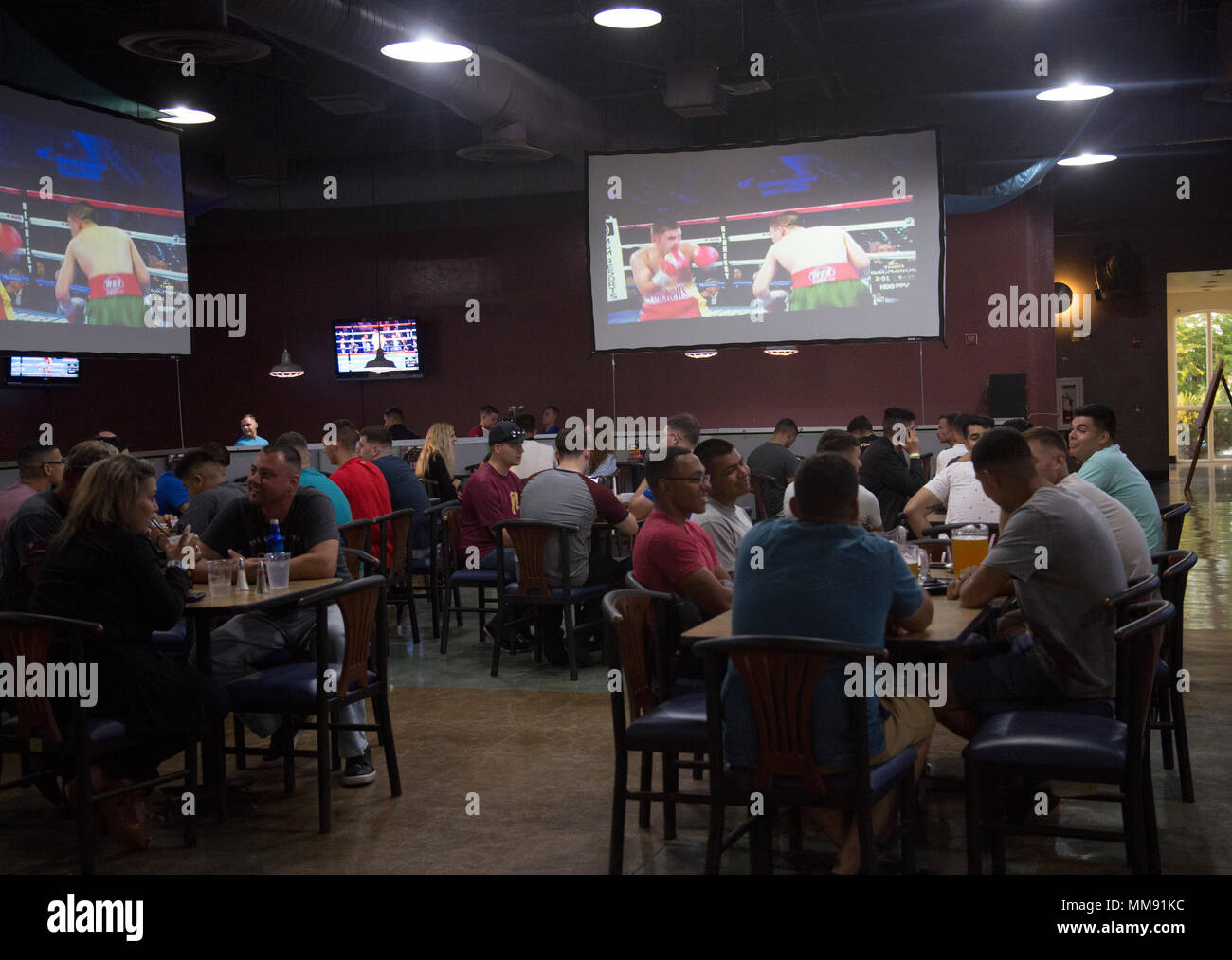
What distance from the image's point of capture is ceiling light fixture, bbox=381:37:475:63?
6.64 m

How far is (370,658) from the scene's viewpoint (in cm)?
477

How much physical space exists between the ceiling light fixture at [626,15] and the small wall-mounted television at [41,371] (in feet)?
26.1

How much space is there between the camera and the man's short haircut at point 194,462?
5.25 metres

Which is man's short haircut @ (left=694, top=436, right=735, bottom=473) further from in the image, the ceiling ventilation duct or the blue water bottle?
the ceiling ventilation duct

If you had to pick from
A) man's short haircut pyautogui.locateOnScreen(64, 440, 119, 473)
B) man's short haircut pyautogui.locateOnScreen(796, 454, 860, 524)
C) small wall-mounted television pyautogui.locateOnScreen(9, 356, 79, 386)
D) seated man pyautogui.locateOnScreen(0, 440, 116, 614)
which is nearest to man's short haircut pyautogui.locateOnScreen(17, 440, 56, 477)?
seated man pyautogui.locateOnScreen(0, 440, 116, 614)

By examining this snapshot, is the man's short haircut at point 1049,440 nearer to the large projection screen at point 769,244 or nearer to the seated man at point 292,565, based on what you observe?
the seated man at point 292,565

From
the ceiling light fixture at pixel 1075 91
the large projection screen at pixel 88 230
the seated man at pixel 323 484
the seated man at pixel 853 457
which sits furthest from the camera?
the ceiling light fixture at pixel 1075 91

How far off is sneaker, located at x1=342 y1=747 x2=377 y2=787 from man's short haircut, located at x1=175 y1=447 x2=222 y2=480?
165 cm

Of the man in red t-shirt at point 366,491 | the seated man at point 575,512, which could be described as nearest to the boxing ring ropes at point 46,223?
the man in red t-shirt at point 366,491

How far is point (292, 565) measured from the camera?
427 cm

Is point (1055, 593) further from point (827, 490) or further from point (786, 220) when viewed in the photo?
point (786, 220)

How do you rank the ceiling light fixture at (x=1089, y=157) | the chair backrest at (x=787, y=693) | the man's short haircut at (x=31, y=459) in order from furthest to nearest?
the ceiling light fixture at (x=1089, y=157) → the man's short haircut at (x=31, y=459) → the chair backrest at (x=787, y=693)

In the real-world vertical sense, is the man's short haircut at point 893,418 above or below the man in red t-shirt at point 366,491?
above
